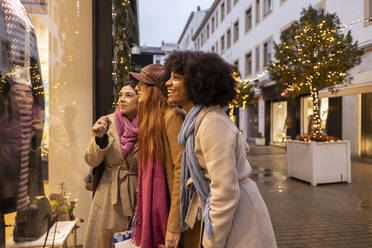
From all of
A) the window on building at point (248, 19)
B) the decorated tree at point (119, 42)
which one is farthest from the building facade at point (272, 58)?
the decorated tree at point (119, 42)

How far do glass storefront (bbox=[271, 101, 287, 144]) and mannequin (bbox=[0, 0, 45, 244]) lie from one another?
50.1ft

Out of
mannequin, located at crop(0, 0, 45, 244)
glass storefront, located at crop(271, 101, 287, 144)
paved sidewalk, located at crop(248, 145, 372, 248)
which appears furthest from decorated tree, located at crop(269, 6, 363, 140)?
glass storefront, located at crop(271, 101, 287, 144)

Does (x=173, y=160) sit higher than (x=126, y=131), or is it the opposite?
(x=126, y=131)

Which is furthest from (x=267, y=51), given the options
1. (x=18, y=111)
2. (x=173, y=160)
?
(x=18, y=111)

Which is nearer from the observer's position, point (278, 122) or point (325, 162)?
point (325, 162)

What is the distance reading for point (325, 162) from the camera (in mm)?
6578

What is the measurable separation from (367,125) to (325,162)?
4.85m

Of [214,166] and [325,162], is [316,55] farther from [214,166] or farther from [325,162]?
[214,166]

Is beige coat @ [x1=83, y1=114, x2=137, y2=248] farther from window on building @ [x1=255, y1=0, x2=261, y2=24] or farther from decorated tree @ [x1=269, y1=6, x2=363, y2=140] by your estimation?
window on building @ [x1=255, y1=0, x2=261, y2=24]

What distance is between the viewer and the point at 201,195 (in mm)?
1484

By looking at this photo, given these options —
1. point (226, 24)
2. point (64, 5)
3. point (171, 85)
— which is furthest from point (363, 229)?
point (226, 24)

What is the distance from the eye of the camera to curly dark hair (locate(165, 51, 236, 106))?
4.83 ft

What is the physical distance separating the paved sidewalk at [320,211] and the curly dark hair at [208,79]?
273 centimetres

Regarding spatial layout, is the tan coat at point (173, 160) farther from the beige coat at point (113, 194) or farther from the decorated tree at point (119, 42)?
the decorated tree at point (119, 42)
